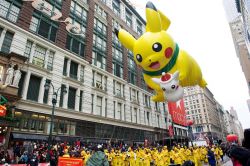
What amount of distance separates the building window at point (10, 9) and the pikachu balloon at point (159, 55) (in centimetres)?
1861

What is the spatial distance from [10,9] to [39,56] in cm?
550

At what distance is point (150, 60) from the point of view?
6.52m

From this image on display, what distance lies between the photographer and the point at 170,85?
6.58 meters

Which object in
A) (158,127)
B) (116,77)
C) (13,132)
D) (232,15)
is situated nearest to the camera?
(13,132)

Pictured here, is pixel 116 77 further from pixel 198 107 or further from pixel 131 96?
pixel 198 107

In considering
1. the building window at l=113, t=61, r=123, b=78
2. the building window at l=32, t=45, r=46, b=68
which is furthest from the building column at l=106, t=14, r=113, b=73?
the building window at l=32, t=45, r=46, b=68

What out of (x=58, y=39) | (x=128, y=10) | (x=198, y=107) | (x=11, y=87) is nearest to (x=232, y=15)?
(x=198, y=107)

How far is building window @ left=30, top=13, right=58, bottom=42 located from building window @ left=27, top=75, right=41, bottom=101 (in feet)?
18.4

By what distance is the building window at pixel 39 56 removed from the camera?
21.8 m

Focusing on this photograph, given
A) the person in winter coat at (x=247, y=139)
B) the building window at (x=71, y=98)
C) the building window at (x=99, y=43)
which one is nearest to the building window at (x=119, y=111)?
the building window at (x=71, y=98)

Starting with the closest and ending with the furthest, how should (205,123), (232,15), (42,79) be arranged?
(42,79), (205,123), (232,15)

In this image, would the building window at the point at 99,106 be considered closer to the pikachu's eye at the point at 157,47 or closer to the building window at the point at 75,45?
the building window at the point at 75,45

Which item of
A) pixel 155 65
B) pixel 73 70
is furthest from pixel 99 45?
pixel 155 65

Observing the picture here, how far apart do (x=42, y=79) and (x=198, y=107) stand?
96.4 meters
